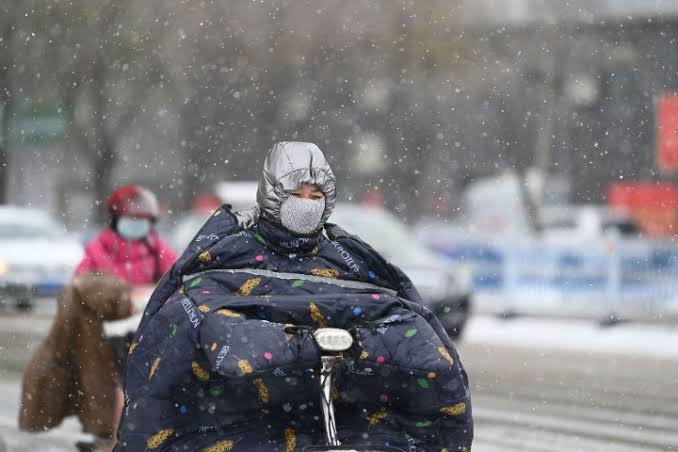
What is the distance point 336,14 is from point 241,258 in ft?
96.6

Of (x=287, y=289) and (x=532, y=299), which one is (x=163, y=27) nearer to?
(x=532, y=299)

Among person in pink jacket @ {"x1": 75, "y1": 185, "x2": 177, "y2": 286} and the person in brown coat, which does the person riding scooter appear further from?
person in pink jacket @ {"x1": 75, "y1": 185, "x2": 177, "y2": 286}

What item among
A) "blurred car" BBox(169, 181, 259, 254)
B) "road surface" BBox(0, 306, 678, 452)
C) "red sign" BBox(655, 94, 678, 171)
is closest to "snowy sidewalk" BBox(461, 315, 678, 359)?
"road surface" BBox(0, 306, 678, 452)

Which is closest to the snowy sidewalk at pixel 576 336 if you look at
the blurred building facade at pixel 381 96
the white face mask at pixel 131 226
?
the white face mask at pixel 131 226

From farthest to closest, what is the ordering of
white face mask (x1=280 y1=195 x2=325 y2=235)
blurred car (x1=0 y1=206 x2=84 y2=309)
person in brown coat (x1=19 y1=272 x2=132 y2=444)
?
1. blurred car (x1=0 y1=206 x2=84 y2=309)
2. person in brown coat (x1=19 y1=272 x2=132 y2=444)
3. white face mask (x1=280 y1=195 x2=325 y2=235)

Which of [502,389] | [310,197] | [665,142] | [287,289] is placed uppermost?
[665,142]

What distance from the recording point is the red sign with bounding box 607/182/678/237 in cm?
3875

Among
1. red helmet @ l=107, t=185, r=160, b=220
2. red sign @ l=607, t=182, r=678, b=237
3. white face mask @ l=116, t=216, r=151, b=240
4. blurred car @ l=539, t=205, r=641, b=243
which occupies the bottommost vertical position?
white face mask @ l=116, t=216, r=151, b=240

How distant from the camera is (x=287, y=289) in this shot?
3672 mm

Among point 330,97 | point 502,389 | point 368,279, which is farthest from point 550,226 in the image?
point 368,279

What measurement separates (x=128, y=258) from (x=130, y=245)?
8 centimetres

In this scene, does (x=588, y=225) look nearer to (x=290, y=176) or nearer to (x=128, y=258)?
(x=128, y=258)

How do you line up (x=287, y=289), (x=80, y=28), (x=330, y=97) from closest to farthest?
(x=287, y=289) < (x=80, y=28) < (x=330, y=97)

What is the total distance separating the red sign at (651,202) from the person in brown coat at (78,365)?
31851mm
